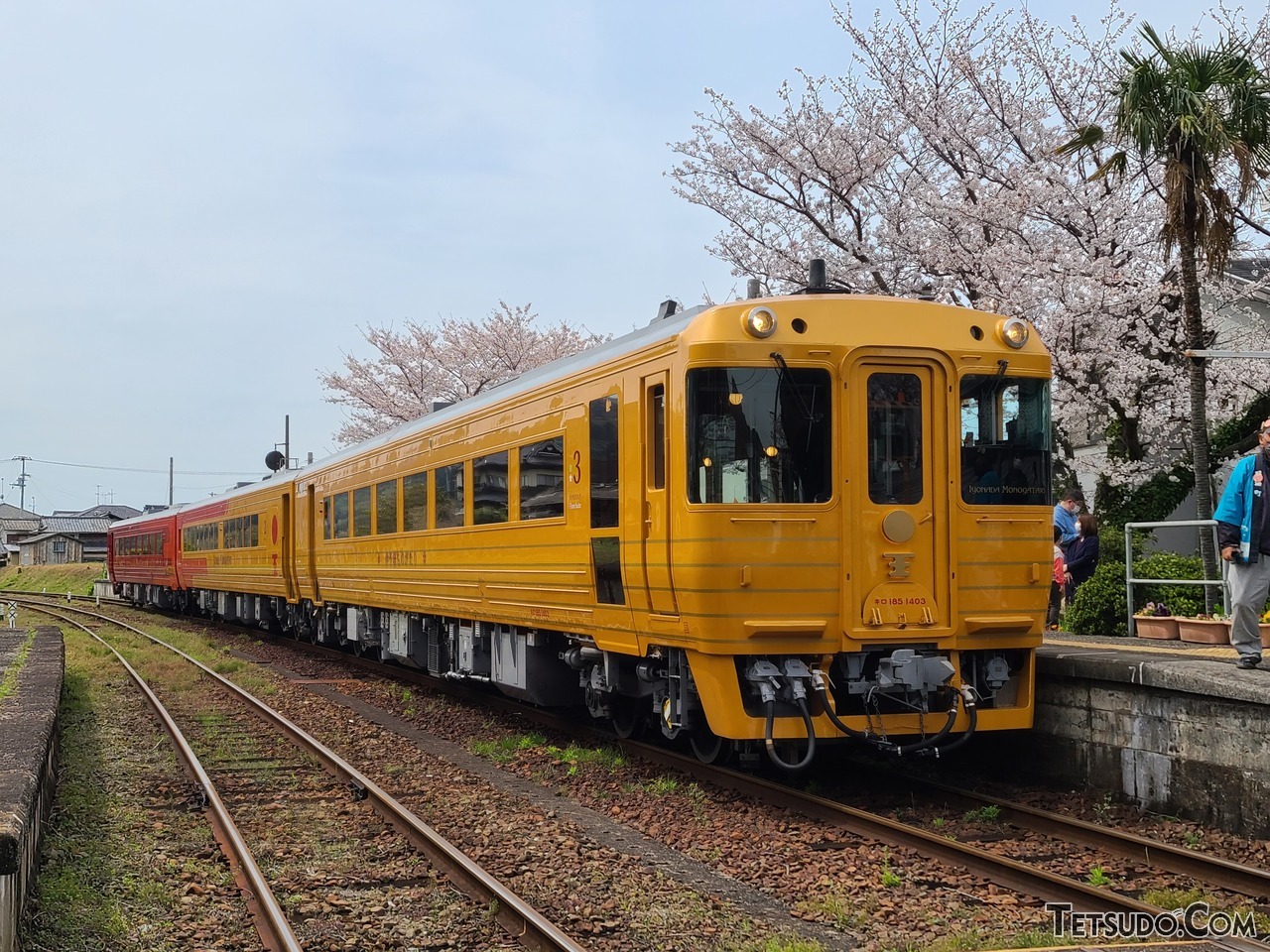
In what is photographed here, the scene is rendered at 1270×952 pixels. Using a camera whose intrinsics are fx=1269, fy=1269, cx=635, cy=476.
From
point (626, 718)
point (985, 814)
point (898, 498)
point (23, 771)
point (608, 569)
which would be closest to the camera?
point (23, 771)

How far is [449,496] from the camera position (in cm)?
1177

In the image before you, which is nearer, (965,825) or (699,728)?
(965,825)

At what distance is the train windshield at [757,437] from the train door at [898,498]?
232mm

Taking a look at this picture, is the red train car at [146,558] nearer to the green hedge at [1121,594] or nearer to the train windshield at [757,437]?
the green hedge at [1121,594]

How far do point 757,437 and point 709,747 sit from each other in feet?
7.76

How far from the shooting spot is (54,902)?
5664mm

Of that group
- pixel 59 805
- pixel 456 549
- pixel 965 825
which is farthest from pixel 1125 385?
pixel 59 805

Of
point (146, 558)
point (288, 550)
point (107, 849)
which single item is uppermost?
point (288, 550)

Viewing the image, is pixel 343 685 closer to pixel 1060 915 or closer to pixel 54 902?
pixel 54 902

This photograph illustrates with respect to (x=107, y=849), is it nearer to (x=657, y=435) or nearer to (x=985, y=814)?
(x=657, y=435)

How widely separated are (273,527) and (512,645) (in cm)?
1108

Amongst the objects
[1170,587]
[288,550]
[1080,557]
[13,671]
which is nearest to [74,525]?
[288,550]

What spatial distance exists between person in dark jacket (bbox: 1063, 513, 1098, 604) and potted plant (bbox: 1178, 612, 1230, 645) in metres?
2.69

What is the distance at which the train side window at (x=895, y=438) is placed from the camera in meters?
7.43
